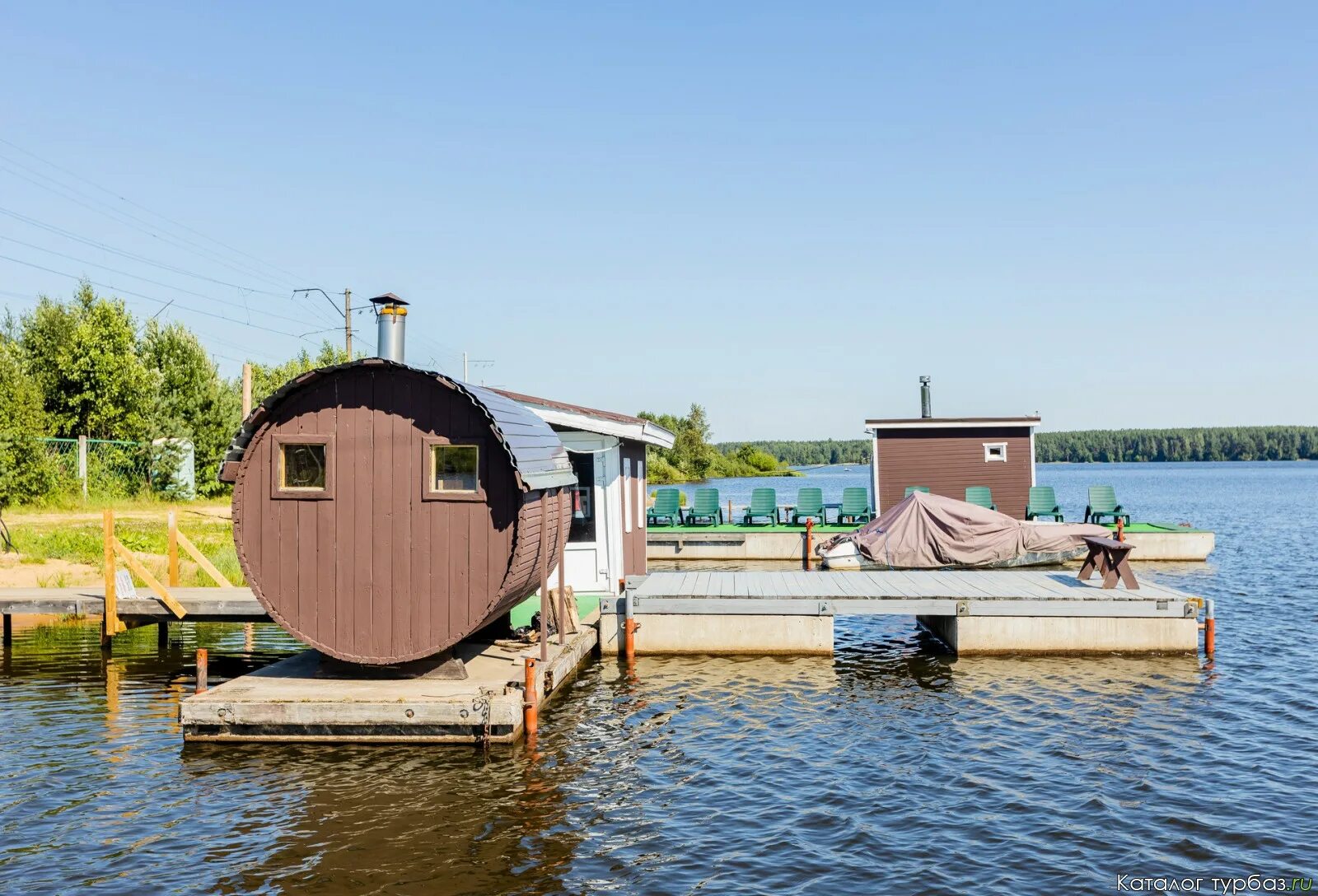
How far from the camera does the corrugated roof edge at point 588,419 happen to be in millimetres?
17578

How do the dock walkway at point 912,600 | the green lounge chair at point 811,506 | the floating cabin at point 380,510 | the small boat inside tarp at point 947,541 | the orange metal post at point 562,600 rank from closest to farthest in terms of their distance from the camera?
the floating cabin at point 380,510 → the orange metal post at point 562,600 → the dock walkway at point 912,600 → the small boat inside tarp at point 947,541 → the green lounge chair at point 811,506

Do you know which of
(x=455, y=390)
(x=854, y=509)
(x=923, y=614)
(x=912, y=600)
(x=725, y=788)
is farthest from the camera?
(x=854, y=509)

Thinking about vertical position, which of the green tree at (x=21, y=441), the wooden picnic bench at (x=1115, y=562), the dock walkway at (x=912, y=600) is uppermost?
the green tree at (x=21, y=441)

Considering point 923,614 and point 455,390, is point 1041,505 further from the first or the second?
point 455,390

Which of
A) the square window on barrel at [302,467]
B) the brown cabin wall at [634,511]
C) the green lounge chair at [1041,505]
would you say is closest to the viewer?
the square window on barrel at [302,467]

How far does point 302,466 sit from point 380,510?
1137 mm

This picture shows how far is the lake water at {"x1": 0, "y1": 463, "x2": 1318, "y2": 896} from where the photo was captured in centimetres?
877

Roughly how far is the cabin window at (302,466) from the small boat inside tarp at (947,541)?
17263 millimetres

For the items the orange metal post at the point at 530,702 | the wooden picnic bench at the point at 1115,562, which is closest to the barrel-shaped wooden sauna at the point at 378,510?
the orange metal post at the point at 530,702

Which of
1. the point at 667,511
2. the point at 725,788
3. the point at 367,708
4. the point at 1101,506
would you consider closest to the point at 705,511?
the point at 667,511

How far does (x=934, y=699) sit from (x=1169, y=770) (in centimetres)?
371

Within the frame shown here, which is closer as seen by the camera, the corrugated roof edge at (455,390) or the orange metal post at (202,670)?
the corrugated roof edge at (455,390)

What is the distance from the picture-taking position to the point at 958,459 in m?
→ 35.0

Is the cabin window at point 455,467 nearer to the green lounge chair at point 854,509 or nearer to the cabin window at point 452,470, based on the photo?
the cabin window at point 452,470
